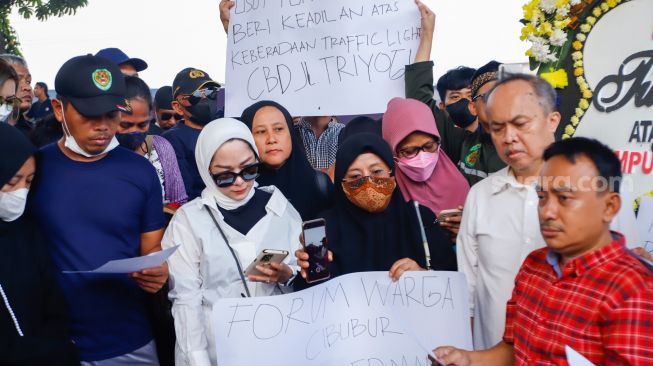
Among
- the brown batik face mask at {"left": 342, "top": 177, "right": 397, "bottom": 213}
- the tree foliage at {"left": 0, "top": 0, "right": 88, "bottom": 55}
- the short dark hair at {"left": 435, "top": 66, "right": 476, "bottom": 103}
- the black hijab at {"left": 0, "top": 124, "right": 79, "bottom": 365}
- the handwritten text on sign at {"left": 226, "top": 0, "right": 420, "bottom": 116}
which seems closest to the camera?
the black hijab at {"left": 0, "top": 124, "right": 79, "bottom": 365}

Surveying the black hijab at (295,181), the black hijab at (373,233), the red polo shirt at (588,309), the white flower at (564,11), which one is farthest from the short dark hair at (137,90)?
the red polo shirt at (588,309)

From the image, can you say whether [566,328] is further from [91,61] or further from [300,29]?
[300,29]

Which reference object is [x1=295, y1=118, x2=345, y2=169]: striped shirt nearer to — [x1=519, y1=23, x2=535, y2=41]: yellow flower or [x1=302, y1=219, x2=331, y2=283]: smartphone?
[x1=519, y1=23, x2=535, y2=41]: yellow flower

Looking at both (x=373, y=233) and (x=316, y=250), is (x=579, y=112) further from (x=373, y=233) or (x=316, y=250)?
(x=316, y=250)

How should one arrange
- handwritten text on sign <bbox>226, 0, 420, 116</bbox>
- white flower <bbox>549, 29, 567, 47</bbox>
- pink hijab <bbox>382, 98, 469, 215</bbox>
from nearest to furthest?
white flower <bbox>549, 29, 567, 47</bbox> → pink hijab <bbox>382, 98, 469, 215</bbox> → handwritten text on sign <bbox>226, 0, 420, 116</bbox>

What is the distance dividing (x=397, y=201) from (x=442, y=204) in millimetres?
606

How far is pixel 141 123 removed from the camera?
396 cm

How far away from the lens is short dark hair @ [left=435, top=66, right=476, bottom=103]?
5.27 m

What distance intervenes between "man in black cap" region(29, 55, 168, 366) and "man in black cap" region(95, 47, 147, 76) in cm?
275

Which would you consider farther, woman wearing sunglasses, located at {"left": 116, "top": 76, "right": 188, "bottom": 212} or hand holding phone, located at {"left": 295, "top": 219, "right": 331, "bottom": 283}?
woman wearing sunglasses, located at {"left": 116, "top": 76, "right": 188, "bottom": 212}

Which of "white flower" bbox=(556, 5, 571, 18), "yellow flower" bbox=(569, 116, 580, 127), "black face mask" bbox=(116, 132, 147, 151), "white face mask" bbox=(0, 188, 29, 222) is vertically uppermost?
"white flower" bbox=(556, 5, 571, 18)

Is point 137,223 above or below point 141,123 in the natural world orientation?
below

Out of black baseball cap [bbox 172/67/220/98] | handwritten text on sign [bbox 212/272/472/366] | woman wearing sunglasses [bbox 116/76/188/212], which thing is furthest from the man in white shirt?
black baseball cap [bbox 172/67/220/98]

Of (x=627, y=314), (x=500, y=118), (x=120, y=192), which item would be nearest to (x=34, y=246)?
(x=120, y=192)
